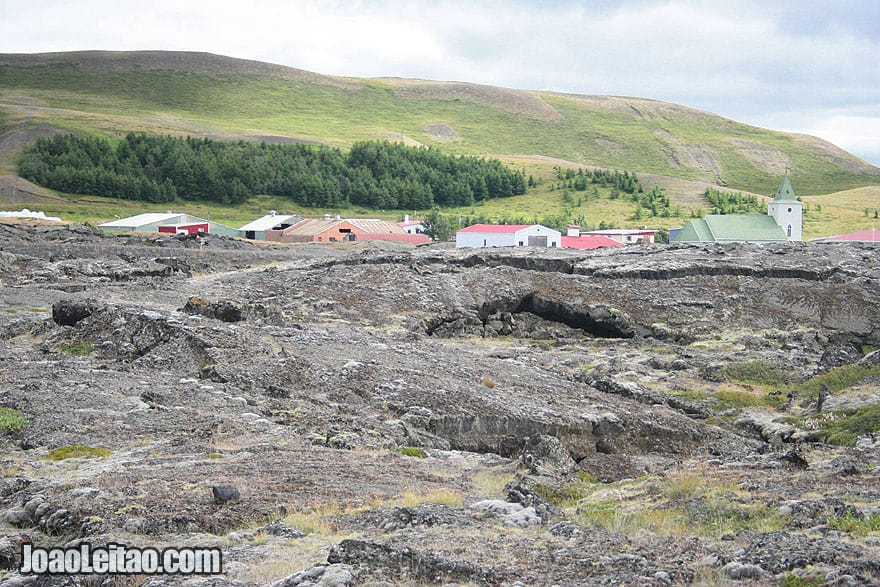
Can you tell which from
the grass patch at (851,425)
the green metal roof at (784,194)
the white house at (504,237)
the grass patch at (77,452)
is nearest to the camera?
the grass patch at (77,452)

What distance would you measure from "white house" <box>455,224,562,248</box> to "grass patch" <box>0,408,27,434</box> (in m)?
54.9

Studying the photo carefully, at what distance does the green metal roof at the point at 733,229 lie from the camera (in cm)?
6975

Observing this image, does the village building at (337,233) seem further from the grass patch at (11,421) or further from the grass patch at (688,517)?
the grass patch at (688,517)

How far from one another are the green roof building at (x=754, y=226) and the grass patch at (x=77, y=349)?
52622 millimetres

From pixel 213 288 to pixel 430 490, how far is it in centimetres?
2630

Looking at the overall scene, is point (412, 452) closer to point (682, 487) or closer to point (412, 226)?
point (682, 487)

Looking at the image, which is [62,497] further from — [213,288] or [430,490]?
[213,288]

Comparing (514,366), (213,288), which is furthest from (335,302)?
(514,366)

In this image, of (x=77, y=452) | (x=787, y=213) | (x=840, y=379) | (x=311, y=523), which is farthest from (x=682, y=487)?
(x=787, y=213)

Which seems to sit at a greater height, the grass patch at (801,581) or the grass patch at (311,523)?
the grass patch at (801,581)

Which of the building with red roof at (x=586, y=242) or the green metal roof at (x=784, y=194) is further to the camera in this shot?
the green metal roof at (x=784, y=194)

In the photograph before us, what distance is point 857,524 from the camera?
32.4ft

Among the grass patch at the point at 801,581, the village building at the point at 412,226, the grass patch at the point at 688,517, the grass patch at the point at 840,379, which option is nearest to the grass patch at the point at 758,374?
the grass patch at the point at 840,379

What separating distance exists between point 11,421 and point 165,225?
6843cm
